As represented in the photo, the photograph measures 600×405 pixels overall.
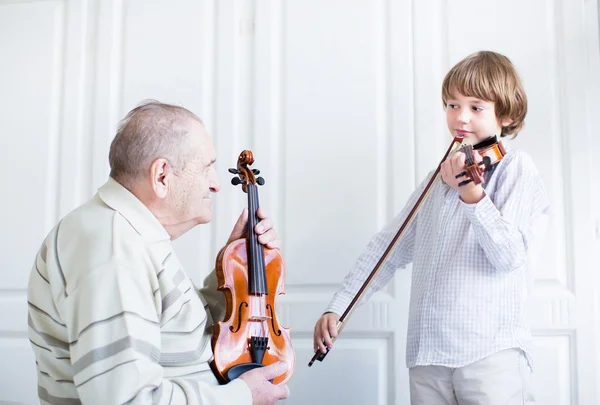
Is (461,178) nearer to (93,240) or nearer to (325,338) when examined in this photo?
(325,338)

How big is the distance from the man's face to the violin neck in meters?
0.12

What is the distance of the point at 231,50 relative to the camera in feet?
8.57

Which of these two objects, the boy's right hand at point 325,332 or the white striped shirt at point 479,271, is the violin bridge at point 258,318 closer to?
the boy's right hand at point 325,332

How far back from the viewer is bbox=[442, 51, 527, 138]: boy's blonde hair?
5.69ft

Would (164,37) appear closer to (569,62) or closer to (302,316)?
(302,316)

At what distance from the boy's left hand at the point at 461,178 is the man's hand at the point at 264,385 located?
0.57 m

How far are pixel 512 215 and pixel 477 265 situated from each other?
148mm

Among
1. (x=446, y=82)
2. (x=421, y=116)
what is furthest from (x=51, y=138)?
(x=446, y=82)

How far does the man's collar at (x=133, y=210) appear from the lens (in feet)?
4.47

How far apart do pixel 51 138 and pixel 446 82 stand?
167cm

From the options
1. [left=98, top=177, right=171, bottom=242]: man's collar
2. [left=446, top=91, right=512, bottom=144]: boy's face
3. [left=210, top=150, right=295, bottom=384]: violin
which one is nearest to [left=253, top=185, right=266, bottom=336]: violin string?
[left=210, top=150, right=295, bottom=384]: violin

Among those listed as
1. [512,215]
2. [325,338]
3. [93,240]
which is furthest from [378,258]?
[93,240]

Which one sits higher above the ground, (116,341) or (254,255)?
(254,255)

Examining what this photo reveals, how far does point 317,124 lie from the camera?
2496mm
